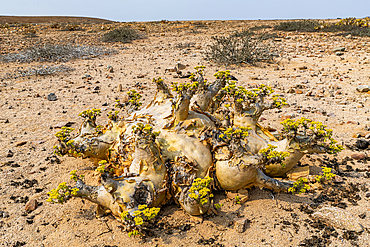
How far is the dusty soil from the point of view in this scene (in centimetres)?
306

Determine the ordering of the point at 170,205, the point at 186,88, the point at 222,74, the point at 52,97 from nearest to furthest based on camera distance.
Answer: the point at 186,88 → the point at 170,205 → the point at 222,74 → the point at 52,97

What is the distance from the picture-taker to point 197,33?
2161 centimetres

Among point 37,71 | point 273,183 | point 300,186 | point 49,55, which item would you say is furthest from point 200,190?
point 49,55

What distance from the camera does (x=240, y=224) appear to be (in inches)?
121

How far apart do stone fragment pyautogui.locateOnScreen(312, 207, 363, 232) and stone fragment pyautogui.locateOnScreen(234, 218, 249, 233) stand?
2.89 ft

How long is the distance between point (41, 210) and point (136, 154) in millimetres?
1694

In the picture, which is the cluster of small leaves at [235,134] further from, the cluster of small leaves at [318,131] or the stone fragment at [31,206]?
the stone fragment at [31,206]

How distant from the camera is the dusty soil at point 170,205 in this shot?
306 cm

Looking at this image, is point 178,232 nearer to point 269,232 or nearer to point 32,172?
point 269,232

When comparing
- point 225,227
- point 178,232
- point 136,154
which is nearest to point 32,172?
point 136,154

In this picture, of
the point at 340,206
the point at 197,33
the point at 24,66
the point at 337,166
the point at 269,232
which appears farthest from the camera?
the point at 197,33

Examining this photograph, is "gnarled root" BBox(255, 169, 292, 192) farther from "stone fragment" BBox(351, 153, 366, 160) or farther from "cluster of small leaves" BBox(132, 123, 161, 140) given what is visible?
"stone fragment" BBox(351, 153, 366, 160)

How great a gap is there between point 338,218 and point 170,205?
81.5 inches

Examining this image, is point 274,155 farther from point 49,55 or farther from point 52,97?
point 49,55
